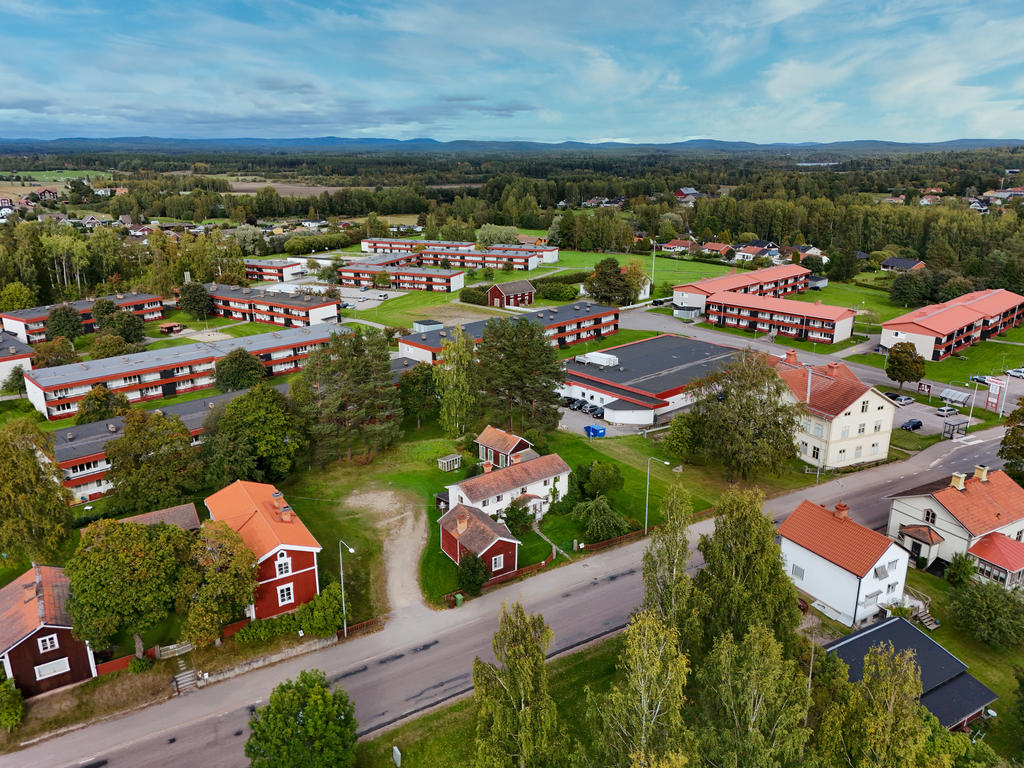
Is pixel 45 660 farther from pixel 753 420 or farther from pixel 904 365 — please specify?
pixel 904 365

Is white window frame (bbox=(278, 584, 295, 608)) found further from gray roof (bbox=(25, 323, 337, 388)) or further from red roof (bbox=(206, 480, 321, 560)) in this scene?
gray roof (bbox=(25, 323, 337, 388))

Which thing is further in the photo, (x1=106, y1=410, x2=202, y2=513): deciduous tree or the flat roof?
the flat roof

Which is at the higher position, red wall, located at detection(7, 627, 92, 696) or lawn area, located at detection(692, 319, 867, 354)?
lawn area, located at detection(692, 319, 867, 354)

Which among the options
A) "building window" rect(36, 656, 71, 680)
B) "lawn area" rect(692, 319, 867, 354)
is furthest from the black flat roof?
"building window" rect(36, 656, 71, 680)

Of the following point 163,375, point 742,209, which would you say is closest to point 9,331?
point 163,375

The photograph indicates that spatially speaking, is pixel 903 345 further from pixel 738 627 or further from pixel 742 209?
pixel 742 209

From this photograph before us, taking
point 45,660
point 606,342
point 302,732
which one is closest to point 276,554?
point 45,660
